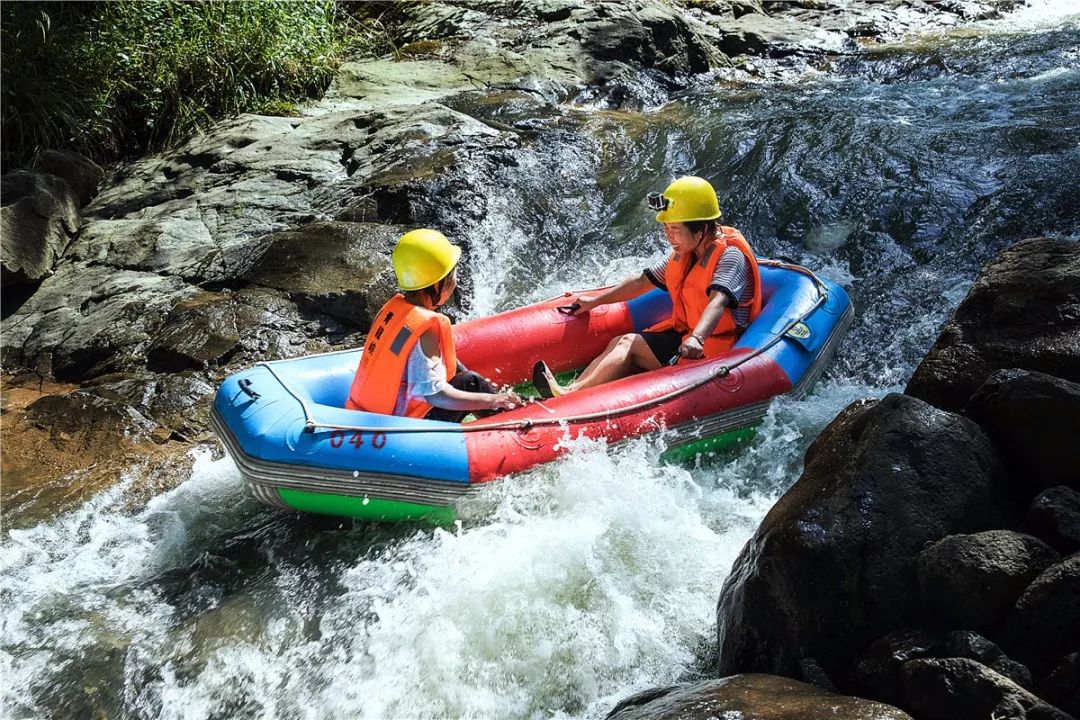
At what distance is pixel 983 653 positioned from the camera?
2.39m

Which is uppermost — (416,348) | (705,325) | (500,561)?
(416,348)

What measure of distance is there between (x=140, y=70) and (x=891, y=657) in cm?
809

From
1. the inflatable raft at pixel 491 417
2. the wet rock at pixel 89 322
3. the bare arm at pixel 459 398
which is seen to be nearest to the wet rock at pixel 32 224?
the wet rock at pixel 89 322

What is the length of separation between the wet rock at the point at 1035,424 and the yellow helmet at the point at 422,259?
2.20 meters

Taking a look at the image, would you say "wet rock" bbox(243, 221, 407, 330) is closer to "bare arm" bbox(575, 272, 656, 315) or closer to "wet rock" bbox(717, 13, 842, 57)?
"bare arm" bbox(575, 272, 656, 315)

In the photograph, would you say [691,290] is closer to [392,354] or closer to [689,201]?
[689,201]

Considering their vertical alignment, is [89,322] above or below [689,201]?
below

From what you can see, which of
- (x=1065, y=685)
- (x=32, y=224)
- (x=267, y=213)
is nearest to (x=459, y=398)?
(x=1065, y=685)

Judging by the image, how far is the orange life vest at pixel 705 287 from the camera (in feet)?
15.9

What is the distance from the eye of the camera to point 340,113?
8.39m

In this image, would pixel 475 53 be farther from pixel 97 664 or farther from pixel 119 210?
pixel 97 664

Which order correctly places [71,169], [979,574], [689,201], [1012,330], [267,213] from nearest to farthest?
[979,574]
[1012,330]
[689,201]
[267,213]
[71,169]

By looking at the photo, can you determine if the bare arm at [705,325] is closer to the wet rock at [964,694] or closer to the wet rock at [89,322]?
the wet rock at [964,694]

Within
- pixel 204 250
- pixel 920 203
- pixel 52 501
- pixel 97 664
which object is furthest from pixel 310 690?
pixel 920 203
